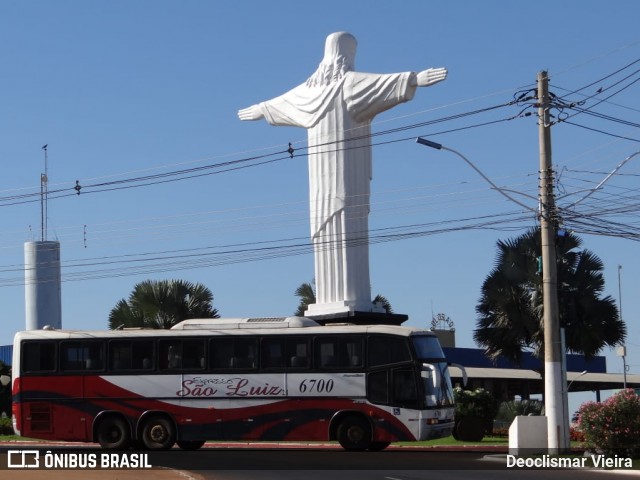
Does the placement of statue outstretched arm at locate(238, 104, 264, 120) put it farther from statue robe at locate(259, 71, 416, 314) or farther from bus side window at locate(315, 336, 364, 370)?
bus side window at locate(315, 336, 364, 370)

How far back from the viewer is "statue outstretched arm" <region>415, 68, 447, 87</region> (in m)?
40.0

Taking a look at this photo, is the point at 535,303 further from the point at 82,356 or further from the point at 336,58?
the point at 82,356

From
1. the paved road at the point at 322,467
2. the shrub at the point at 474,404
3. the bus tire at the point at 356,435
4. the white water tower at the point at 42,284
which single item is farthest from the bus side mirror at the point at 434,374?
the white water tower at the point at 42,284

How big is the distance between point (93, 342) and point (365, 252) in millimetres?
12691

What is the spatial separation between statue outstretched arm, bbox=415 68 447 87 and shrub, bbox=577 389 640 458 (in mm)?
15613

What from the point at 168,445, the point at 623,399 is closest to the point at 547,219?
the point at 623,399

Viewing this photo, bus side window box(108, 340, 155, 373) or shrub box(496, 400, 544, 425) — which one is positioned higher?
bus side window box(108, 340, 155, 373)

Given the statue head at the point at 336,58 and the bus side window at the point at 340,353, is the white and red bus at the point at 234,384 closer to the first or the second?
the bus side window at the point at 340,353

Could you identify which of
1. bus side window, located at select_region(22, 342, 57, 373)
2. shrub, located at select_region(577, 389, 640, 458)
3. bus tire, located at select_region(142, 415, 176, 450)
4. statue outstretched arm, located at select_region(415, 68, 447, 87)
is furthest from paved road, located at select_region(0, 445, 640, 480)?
statue outstretched arm, located at select_region(415, 68, 447, 87)

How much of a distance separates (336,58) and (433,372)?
1595 cm

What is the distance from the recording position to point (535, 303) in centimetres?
4362

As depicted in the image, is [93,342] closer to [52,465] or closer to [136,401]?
[136,401]

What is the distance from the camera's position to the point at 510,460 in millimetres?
28078

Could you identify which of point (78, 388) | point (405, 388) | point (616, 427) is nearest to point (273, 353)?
point (405, 388)
